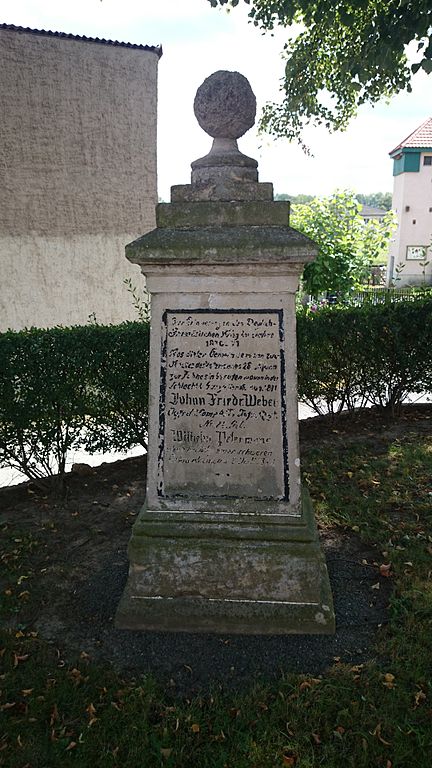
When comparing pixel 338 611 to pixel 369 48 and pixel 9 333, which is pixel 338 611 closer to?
pixel 9 333

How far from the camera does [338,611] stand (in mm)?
3447

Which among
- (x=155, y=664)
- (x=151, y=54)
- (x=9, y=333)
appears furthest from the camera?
(x=151, y=54)

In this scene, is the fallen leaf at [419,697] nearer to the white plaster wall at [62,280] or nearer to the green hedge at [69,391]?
the green hedge at [69,391]

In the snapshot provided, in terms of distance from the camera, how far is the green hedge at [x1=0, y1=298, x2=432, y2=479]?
520 cm

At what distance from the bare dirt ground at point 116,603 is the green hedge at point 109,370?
1.85 ft

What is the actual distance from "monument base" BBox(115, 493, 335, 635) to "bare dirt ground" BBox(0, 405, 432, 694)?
81mm

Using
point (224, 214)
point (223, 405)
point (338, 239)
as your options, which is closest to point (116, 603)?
point (223, 405)

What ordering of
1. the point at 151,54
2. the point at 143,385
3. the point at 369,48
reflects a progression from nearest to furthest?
1. the point at 143,385
2. the point at 369,48
3. the point at 151,54

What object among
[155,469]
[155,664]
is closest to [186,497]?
[155,469]

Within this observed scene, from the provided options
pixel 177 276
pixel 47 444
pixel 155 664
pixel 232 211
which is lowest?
pixel 155 664

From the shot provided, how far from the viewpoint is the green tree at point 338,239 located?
42.4 feet

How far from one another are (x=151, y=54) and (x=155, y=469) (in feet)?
36.1

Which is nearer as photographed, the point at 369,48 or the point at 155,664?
the point at 155,664

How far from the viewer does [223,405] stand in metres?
3.37
